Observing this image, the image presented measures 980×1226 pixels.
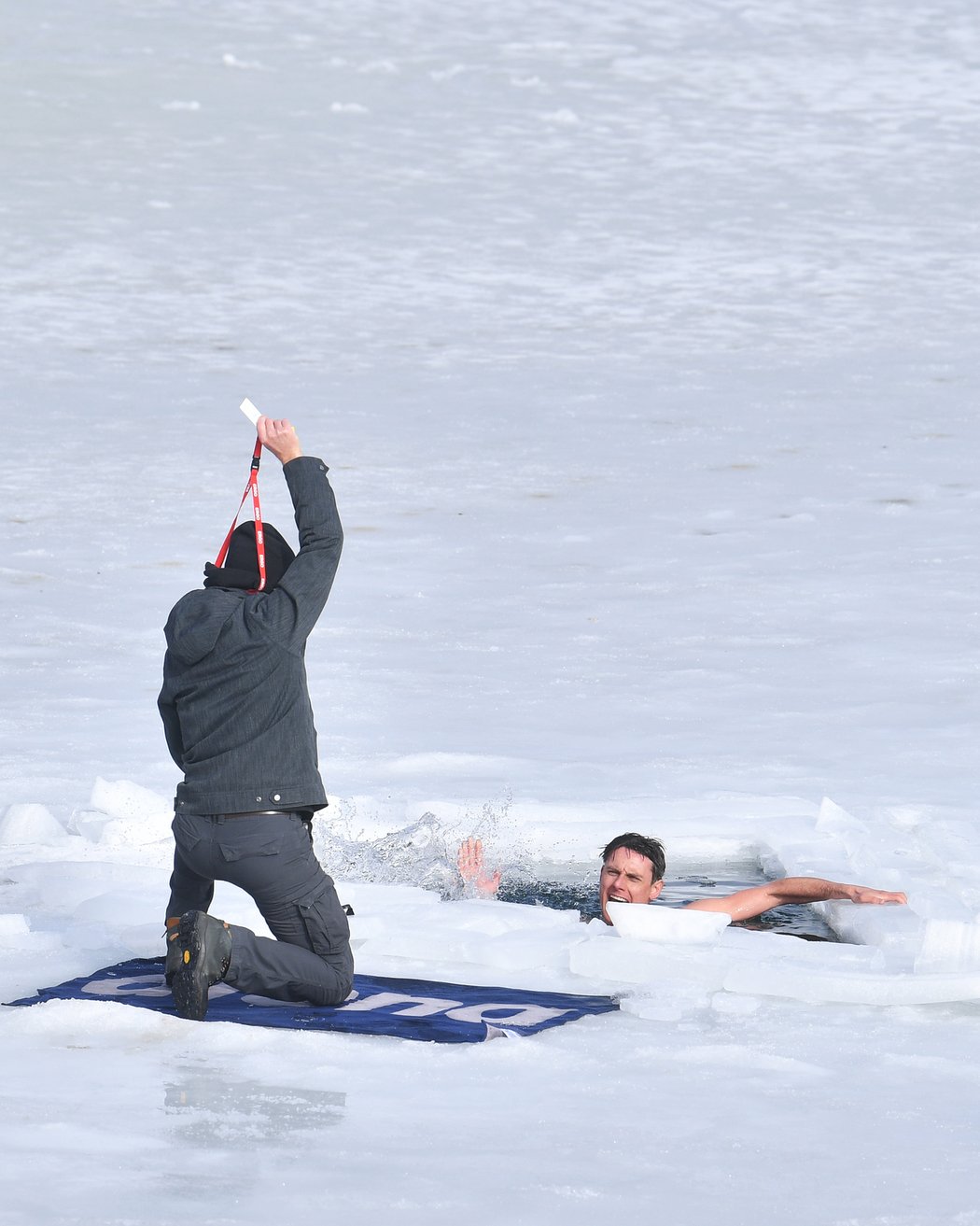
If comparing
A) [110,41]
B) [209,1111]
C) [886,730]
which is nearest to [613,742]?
[886,730]

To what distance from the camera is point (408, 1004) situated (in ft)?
16.9

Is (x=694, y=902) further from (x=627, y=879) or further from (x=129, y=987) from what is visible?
(x=129, y=987)

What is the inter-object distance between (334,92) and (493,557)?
15622 mm

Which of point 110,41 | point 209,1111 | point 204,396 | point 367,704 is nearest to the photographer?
point 209,1111

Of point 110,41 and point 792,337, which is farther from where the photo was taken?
point 110,41

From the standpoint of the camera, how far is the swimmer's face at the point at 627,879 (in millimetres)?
6301

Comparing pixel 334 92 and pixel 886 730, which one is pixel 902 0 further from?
pixel 886 730

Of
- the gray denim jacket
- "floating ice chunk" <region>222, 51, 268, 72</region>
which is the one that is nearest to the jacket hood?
the gray denim jacket

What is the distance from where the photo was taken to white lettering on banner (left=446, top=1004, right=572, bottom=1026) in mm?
4938

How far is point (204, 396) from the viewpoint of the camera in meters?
15.7

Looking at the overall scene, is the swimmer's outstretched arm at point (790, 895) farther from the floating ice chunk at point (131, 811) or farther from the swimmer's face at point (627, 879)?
the floating ice chunk at point (131, 811)

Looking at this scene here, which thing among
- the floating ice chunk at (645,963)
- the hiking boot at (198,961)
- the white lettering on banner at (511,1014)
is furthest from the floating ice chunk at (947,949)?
the hiking boot at (198,961)

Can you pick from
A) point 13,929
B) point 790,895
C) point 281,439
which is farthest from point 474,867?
point 281,439

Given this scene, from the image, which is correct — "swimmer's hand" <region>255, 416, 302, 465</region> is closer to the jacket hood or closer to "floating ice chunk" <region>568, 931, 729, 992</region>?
the jacket hood
